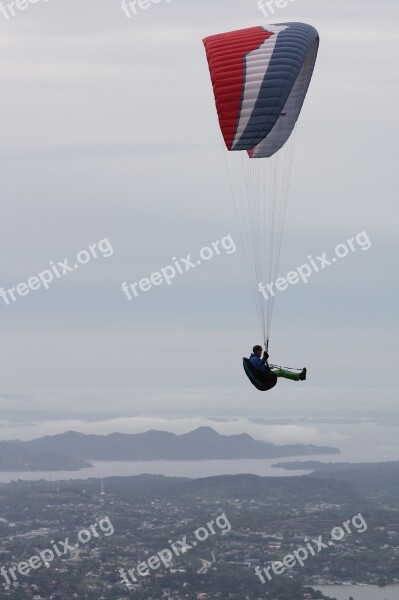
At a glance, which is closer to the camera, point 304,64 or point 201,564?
point 304,64

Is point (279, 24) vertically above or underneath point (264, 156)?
above

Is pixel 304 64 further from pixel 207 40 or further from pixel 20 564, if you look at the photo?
pixel 20 564

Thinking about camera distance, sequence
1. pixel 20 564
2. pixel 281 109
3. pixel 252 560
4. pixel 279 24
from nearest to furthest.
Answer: pixel 281 109, pixel 279 24, pixel 20 564, pixel 252 560

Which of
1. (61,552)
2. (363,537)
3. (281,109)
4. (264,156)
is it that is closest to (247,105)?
(281,109)

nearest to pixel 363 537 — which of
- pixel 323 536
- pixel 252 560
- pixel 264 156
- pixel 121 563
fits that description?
pixel 323 536

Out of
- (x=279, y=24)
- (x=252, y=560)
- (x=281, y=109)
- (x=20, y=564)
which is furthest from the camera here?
(x=252, y=560)

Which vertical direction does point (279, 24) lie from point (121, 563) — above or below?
above

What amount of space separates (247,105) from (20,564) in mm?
122433

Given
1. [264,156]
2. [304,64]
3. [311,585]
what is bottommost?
[311,585]

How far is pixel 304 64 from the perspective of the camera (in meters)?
53.4

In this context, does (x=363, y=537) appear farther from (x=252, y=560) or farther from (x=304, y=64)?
(x=304, y=64)

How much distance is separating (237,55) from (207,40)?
339cm

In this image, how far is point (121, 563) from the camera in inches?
6540

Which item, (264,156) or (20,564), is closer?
(264,156)
